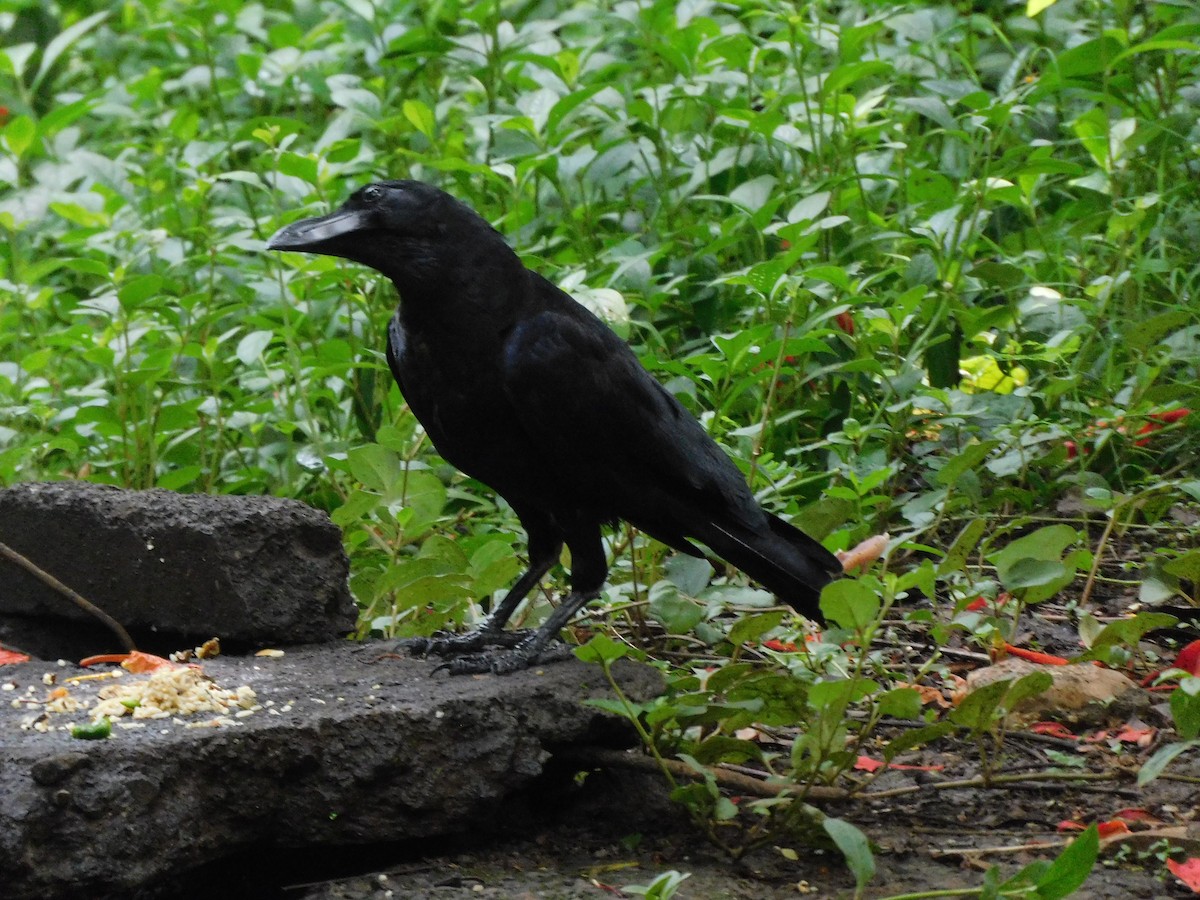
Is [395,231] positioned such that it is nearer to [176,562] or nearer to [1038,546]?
[176,562]

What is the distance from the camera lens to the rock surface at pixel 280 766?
222 centimetres

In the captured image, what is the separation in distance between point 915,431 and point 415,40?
8.18 feet

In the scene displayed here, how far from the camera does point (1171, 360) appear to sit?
14.0 ft

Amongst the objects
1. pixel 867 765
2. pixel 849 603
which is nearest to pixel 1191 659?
pixel 867 765

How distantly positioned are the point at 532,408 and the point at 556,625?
489mm

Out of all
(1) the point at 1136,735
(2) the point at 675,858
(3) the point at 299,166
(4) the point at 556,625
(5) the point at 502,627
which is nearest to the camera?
(2) the point at 675,858

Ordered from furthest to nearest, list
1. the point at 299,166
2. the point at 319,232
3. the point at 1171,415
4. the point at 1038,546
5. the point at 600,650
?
the point at 1171,415 → the point at 299,166 → the point at 319,232 → the point at 1038,546 → the point at 600,650

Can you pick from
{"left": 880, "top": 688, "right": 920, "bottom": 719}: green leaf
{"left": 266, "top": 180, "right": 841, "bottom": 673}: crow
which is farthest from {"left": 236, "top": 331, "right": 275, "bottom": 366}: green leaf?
{"left": 880, "top": 688, "right": 920, "bottom": 719}: green leaf

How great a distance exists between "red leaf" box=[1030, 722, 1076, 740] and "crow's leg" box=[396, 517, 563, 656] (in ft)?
3.65

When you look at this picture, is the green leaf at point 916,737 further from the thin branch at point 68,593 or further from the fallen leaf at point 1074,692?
the thin branch at point 68,593

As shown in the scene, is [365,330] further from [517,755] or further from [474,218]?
[517,755]

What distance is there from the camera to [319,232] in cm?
311

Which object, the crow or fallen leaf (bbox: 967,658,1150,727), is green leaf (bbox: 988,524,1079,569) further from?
the crow

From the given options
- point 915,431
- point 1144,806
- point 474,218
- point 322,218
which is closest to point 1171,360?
point 915,431
